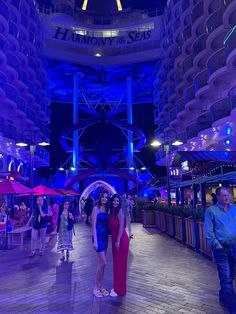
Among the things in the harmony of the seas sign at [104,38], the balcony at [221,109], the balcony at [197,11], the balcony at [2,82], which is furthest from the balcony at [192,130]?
the harmony of the seas sign at [104,38]

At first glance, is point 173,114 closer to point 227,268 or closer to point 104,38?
point 104,38

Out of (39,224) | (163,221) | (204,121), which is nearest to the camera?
(39,224)

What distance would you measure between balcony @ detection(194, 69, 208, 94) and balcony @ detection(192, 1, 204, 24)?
584 centimetres

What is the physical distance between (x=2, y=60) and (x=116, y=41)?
A: 80.5ft

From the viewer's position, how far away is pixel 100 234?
213 inches

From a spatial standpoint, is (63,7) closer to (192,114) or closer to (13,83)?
(13,83)

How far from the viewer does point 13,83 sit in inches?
1208

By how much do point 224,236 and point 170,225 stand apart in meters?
9.43

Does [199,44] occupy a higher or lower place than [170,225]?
higher

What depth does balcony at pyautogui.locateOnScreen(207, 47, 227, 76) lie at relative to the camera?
20641 millimetres

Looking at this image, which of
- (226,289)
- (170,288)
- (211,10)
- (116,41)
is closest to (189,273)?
(170,288)

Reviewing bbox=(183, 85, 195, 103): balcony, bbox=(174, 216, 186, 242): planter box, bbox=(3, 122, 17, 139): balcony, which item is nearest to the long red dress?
bbox=(174, 216, 186, 242): planter box

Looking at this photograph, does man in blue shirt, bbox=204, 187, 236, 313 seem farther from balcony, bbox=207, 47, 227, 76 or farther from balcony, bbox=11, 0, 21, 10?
balcony, bbox=11, 0, 21, 10

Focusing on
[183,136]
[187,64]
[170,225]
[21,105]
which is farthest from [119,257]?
[183,136]
